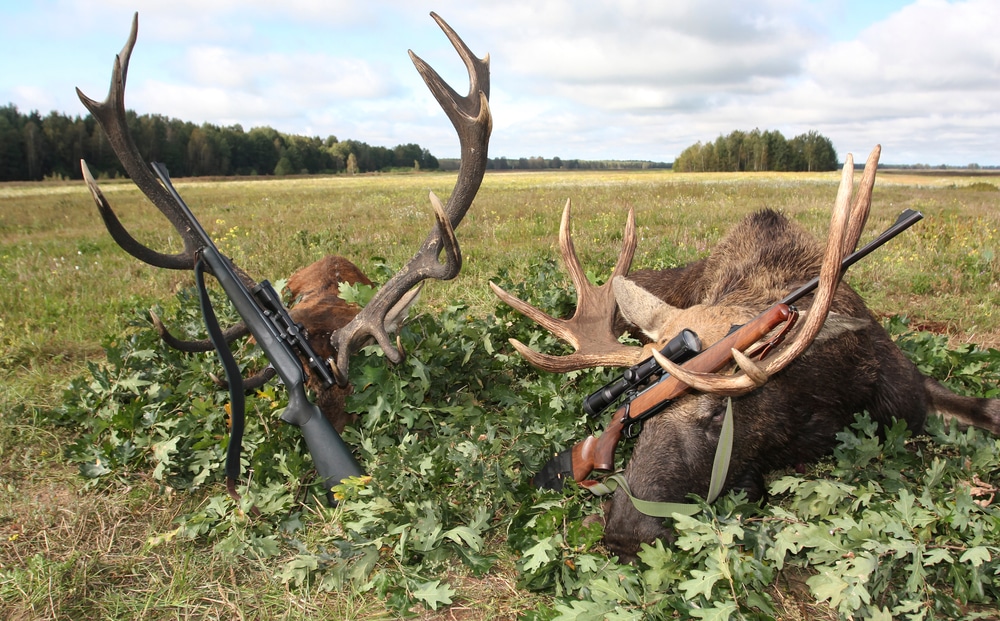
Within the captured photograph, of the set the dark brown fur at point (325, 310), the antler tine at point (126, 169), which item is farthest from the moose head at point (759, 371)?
the antler tine at point (126, 169)

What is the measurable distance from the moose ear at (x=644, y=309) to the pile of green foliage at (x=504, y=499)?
2.43 ft

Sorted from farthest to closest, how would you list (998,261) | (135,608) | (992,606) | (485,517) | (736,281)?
(998,261) < (736,281) < (485,517) < (135,608) < (992,606)

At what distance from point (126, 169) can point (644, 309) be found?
3.65 meters

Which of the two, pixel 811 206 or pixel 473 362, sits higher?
pixel 811 206

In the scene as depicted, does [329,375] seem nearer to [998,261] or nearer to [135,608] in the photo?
[135,608]

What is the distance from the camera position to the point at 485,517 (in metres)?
3.37

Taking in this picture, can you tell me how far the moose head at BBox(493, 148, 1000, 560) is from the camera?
299 centimetres

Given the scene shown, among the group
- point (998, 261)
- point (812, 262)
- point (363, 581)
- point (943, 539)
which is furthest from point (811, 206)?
point (363, 581)

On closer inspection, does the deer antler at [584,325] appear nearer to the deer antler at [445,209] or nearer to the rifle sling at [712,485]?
the deer antler at [445,209]

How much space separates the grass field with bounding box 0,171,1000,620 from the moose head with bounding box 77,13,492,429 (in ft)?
4.22

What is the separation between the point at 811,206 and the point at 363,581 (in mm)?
17097

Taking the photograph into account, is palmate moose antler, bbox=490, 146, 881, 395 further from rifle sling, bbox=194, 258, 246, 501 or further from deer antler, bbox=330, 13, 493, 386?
rifle sling, bbox=194, 258, 246, 501

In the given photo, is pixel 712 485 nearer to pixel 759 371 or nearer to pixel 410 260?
pixel 759 371

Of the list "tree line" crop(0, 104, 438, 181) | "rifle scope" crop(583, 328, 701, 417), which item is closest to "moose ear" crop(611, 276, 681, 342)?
"rifle scope" crop(583, 328, 701, 417)
